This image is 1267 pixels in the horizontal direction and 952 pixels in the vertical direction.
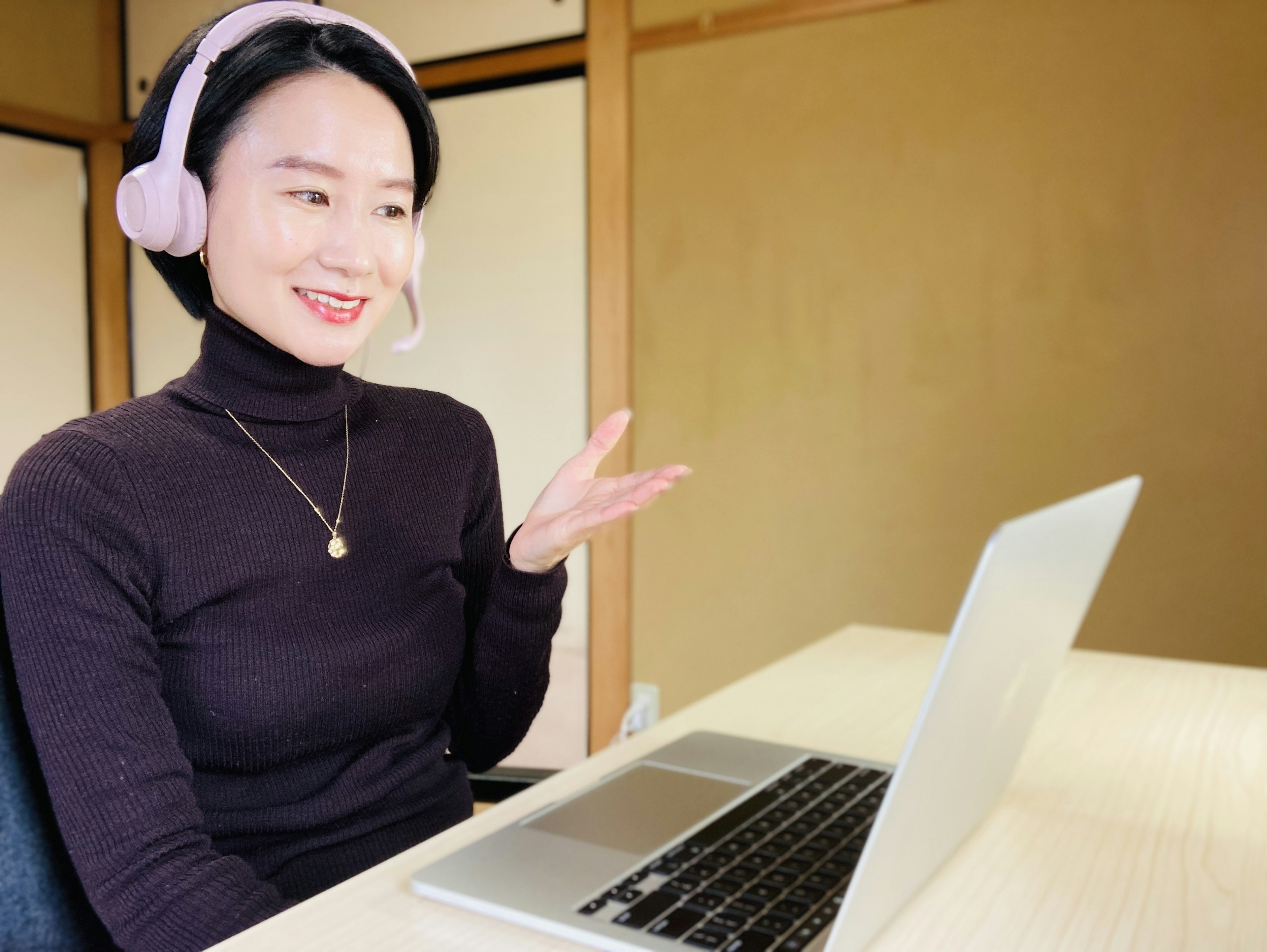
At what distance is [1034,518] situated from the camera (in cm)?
53

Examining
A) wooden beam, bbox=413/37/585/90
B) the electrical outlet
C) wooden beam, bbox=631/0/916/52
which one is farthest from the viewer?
the electrical outlet

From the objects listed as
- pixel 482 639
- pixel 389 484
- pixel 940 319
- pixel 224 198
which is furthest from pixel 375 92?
pixel 940 319

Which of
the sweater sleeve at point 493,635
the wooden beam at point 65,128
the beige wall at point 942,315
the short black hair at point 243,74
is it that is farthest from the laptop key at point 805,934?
the beige wall at point 942,315

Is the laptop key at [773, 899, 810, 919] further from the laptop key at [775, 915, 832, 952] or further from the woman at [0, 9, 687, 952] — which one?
the woman at [0, 9, 687, 952]

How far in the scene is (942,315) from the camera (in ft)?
7.06

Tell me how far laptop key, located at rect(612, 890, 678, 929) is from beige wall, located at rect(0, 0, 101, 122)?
1.14 meters

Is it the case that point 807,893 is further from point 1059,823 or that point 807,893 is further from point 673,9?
point 673,9

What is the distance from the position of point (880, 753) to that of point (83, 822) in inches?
24.4

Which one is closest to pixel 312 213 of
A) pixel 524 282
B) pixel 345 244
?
pixel 345 244

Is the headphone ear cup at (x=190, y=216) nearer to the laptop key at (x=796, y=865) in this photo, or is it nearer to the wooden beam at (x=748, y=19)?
the laptop key at (x=796, y=865)

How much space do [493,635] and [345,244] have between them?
1.25 feet

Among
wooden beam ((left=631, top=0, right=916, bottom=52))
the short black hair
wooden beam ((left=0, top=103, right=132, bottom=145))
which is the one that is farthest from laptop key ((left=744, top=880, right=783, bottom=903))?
wooden beam ((left=631, top=0, right=916, bottom=52))

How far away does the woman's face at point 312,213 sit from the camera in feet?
2.34

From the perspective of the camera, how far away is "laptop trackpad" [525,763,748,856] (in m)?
0.71
